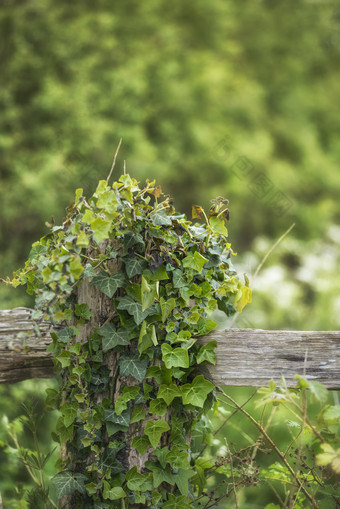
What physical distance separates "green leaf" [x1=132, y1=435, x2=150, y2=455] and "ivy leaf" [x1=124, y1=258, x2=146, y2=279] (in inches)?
17.4

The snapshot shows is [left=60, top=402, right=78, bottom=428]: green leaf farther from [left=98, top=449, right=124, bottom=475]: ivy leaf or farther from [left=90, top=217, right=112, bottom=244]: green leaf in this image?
[left=90, top=217, right=112, bottom=244]: green leaf

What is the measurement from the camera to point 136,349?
1.40 meters

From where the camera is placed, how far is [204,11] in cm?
671

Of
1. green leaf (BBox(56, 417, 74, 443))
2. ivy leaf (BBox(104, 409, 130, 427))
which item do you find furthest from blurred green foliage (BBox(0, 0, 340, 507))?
ivy leaf (BBox(104, 409, 130, 427))

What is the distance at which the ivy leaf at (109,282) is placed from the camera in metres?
1.35

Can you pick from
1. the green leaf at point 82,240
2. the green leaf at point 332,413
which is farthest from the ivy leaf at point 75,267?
the green leaf at point 332,413

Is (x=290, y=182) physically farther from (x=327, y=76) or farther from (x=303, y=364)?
(x=303, y=364)

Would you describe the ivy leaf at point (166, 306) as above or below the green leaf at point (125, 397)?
above

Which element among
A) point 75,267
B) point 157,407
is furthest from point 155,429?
point 75,267

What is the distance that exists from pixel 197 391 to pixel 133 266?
382 millimetres

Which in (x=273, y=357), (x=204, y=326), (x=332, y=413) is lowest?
(x=332, y=413)

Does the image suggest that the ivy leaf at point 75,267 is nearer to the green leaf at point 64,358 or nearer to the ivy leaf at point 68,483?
the green leaf at point 64,358

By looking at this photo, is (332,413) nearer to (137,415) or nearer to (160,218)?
(137,415)

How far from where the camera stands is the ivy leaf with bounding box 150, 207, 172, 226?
1349mm
